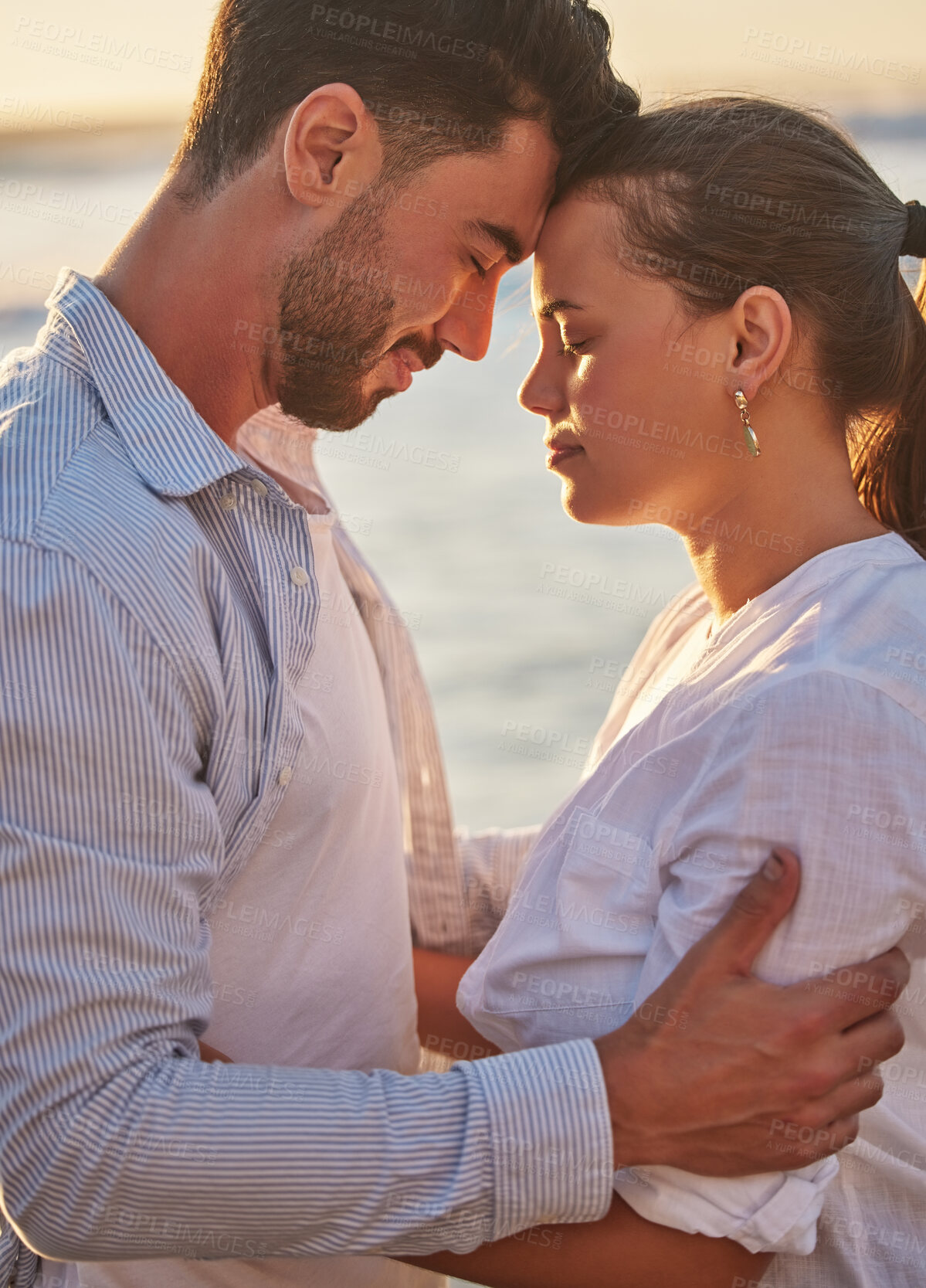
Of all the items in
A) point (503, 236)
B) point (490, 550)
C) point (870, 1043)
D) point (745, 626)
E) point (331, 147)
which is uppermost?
point (331, 147)

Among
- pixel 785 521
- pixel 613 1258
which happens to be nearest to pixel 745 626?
pixel 785 521

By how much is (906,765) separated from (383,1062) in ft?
3.13

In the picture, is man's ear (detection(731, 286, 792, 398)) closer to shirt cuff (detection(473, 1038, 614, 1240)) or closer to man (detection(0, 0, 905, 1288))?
man (detection(0, 0, 905, 1288))

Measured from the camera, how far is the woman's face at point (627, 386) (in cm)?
178

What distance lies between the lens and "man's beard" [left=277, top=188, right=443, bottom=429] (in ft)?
6.02

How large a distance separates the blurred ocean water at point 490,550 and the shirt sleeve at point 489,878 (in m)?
1.03

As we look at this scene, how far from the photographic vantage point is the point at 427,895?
234cm

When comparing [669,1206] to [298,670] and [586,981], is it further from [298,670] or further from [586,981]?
[298,670]

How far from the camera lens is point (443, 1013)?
2203 mm

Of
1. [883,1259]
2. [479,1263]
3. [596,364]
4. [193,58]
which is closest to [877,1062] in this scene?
[883,1259]

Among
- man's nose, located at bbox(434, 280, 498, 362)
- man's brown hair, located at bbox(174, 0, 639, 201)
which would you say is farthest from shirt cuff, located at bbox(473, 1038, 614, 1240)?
man's brown hair, located at bbox(174, 0, 639, 201)

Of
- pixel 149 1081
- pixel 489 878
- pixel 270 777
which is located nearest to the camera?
pixel 149 1081

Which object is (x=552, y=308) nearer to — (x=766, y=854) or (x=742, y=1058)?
(x=766, y=854)

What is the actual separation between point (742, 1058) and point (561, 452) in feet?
3.10
